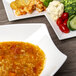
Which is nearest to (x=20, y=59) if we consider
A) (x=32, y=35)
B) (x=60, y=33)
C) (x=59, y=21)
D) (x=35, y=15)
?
(x=32, y=35)

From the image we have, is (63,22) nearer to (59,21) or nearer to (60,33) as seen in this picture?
(59,21)

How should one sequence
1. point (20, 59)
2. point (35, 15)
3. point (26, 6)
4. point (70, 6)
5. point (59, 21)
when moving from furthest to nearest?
1. point (26, 6)
2. point (35, 15)
3. point (70, 6)
4. point (59, 21)
5. point (20, 59)

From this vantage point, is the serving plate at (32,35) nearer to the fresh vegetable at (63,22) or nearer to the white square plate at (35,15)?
the white square plate at (35,15)

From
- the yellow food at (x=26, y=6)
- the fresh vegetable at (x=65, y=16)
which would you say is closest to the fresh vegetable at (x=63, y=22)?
the fresh vegetable at (x=65, y=16)

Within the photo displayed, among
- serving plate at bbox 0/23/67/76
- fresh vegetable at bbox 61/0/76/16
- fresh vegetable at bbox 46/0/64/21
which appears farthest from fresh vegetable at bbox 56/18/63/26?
serving plate at bbox 0/23/67/76

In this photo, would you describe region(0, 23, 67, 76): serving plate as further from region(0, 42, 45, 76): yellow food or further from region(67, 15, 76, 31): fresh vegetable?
region(67, 15, 76, 31): fresh vegetable

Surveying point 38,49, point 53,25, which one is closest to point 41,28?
point 38,49
